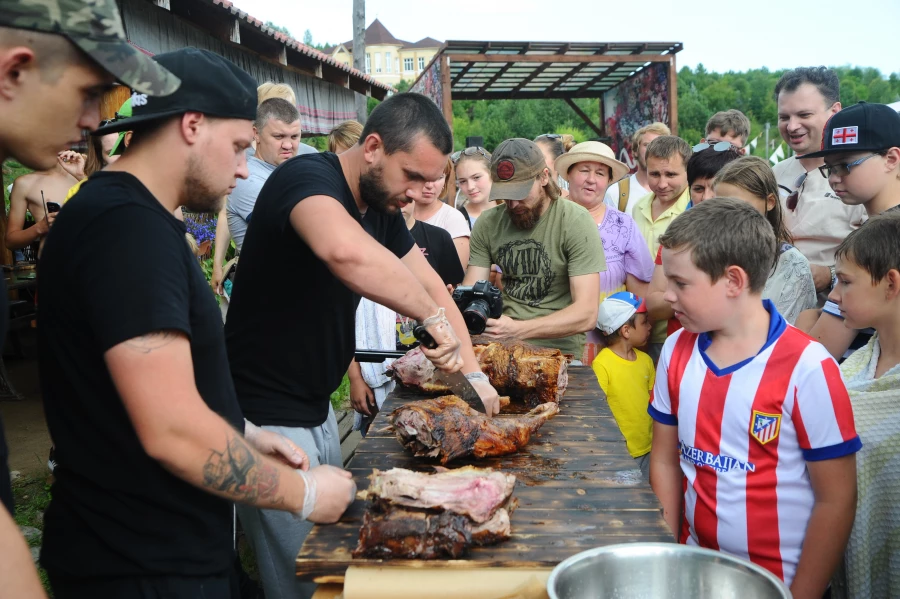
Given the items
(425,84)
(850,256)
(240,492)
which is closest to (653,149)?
(850,256)

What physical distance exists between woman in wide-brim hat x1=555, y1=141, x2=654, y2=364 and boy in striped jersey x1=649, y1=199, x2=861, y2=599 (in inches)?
81.0

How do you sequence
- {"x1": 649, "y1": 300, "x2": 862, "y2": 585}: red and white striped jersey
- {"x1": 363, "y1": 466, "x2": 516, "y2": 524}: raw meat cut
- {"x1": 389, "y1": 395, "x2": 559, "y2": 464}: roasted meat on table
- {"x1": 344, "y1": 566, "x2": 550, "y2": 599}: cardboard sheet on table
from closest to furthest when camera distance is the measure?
{"x1": 344, "y1": 566, "x2": 550, "y2": 599}: cardboard sheet on table → {"x1": 363, "y1": 466, "x2": 516, "y2": 524}: raw meat cut → {"x1": 649, "y1": 300, "x2": 862, "y2": 585}: red and white striped jersey → {"x1": 389, "y1": 395, "x2": 559, "y2": 464}: roasted meat on table

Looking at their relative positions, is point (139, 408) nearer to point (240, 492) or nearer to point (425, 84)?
point (240, 492)

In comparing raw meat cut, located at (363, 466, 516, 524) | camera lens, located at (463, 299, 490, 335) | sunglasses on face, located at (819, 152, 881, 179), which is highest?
sunglasses on face, located at (819, 152, 881, 179)

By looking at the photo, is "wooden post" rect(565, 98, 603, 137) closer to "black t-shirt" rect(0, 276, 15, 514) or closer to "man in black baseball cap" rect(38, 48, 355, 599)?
"man in black baseball cap" rect(38, 48, 355, 599)

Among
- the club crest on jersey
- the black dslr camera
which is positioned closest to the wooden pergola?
the black dslr camera

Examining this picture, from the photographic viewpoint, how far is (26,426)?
634 cm

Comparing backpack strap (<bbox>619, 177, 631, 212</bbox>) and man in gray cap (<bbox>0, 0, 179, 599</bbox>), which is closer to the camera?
man in gray cap (<bbox>0, 0, 179, 599</bbox>)

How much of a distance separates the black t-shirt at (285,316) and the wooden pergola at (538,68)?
10.1 m

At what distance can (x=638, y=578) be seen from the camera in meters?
1.69

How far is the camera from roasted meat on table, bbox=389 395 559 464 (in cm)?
247

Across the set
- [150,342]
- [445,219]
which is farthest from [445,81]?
[150,342]

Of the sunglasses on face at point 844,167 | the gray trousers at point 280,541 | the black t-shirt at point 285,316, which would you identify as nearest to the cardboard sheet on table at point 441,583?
the gray trousers at point 280,541

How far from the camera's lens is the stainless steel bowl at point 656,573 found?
1630 millimetres
